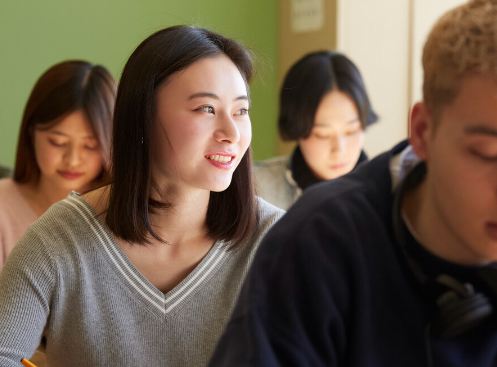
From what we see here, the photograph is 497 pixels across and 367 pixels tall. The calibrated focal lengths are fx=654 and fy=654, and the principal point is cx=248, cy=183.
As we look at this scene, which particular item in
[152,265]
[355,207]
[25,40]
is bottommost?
[152,265]

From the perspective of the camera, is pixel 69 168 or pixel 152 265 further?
pixel 69 168

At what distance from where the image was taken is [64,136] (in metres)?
2.00

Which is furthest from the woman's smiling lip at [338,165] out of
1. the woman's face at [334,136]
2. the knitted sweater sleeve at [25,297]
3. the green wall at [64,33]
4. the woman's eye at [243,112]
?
the knitted sweater sleeve at [25,297]

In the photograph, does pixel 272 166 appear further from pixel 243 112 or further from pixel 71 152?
pixel 243 112

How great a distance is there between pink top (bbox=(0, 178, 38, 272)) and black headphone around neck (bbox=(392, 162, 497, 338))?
4.93ft

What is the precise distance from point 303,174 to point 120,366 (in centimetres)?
132

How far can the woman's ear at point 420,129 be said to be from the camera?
2.52ft

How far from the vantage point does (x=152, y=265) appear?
4.47 ft

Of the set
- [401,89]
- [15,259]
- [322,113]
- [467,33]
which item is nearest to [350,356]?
[467,33]

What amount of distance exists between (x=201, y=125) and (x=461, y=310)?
2.35ft

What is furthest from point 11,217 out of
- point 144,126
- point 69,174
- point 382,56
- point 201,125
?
point 382,56

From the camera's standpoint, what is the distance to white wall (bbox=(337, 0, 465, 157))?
3068 millimetres

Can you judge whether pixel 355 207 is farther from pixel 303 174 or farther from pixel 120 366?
pixel 303 174

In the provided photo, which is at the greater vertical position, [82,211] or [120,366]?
[82,211]
